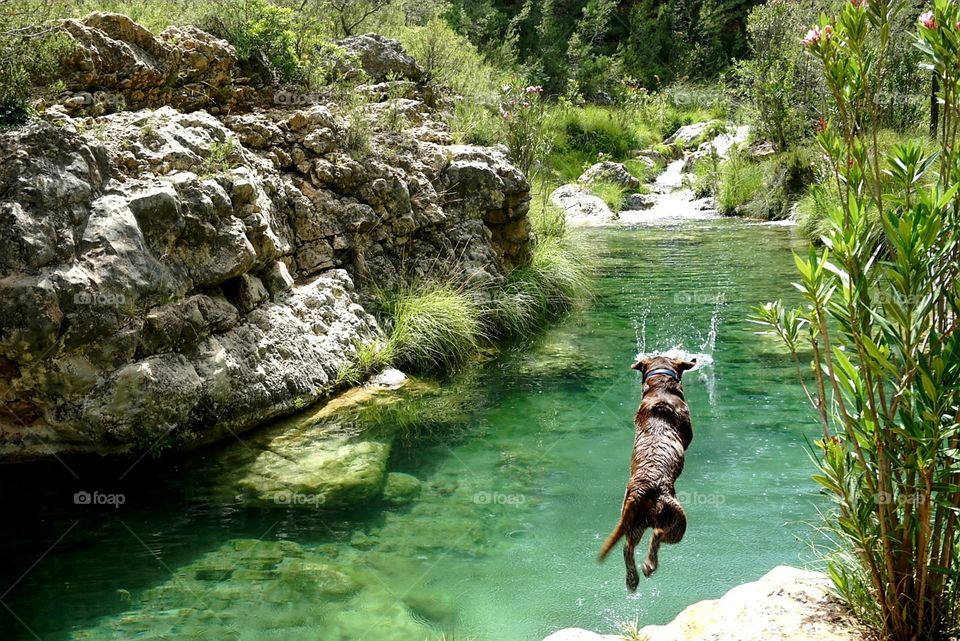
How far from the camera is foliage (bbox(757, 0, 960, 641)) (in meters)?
2.17

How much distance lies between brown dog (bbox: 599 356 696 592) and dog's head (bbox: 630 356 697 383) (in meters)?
0.07

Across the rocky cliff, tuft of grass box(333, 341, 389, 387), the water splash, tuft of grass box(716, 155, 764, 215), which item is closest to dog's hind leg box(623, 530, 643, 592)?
the water splash

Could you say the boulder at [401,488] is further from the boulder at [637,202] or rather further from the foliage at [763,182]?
the boulder at [637,202]

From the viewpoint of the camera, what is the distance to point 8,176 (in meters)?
4.50

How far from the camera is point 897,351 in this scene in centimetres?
235

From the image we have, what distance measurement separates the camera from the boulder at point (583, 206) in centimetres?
1619

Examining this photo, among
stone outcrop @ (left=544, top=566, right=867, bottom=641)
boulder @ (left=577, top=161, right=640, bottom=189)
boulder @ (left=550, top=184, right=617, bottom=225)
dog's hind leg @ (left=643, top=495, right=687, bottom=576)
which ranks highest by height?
dog's hind leg @ (left=643, top=495, right=687, bottom=576)

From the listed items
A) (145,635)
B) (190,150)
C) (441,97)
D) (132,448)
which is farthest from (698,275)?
(145,635)

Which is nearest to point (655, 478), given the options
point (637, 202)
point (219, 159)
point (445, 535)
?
point (445, 535)

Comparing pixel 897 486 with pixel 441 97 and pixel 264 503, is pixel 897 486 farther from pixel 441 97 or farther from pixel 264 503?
pixel 441 97

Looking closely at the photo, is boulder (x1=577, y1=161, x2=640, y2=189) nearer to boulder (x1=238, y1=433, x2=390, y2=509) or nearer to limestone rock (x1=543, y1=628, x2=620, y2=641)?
boulder (x1=238, y1=433, x2=390, y2=509)

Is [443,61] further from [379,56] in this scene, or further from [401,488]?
[401,488]

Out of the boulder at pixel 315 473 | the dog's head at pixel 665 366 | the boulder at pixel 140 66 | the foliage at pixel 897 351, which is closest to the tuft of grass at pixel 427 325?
the boulder at pixel 315 473

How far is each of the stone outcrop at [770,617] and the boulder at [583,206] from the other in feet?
43.6
